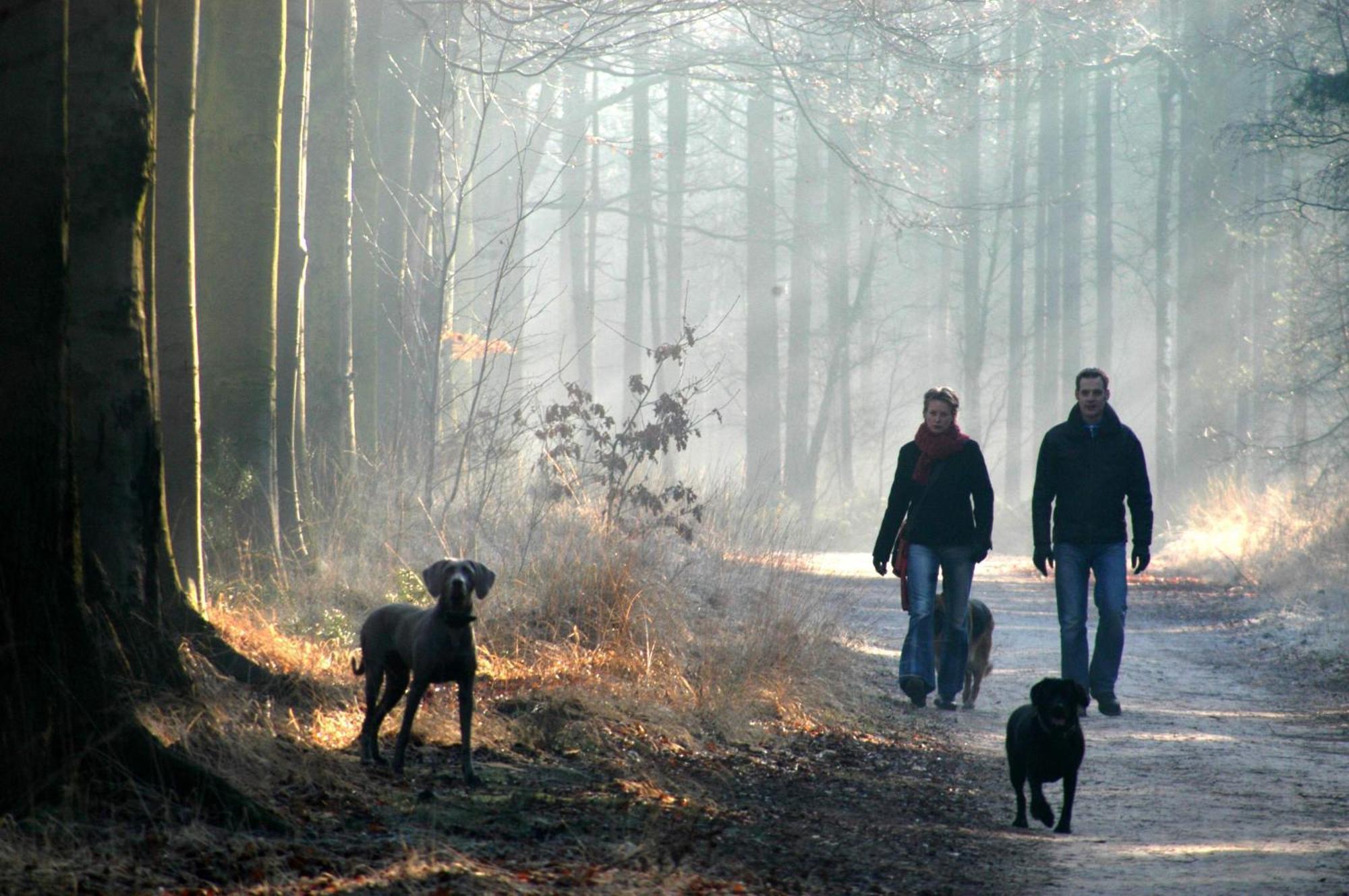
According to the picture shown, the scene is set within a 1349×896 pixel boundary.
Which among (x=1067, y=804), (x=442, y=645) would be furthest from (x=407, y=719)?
(x=1067, y=804)

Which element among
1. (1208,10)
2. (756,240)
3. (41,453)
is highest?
(1208,10)

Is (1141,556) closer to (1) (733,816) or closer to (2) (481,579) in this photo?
(1) (733,816)

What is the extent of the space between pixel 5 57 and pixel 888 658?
374 inches

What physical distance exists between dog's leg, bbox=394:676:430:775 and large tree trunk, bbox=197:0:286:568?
11.1ft

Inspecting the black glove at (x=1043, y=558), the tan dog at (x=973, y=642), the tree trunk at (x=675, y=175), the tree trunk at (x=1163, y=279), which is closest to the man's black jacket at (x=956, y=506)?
the black glove at (x=1043, y=558)

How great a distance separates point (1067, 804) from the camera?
5879 millimetres

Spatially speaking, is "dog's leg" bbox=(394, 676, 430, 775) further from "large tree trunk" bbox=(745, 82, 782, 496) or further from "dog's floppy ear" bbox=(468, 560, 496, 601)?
"large tree trunk" bbox=(745, 82, 782, 496)

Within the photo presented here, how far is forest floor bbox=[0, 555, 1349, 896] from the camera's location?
4211mm

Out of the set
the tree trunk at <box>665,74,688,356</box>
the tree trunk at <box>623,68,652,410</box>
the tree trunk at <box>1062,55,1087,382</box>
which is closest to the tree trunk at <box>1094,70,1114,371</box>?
the tree trunk at <box>1062,55,1087,382</box>

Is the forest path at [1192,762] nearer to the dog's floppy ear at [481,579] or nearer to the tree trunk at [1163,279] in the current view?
the dog's floppy ear at [481,579]

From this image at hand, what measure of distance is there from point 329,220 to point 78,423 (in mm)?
7699

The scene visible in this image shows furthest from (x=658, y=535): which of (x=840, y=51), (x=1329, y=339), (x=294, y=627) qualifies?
(x=1329, y=339)

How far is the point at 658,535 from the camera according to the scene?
13203 millimetres

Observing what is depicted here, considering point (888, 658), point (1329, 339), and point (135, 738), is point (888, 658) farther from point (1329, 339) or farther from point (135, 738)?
point (1329, 339)
